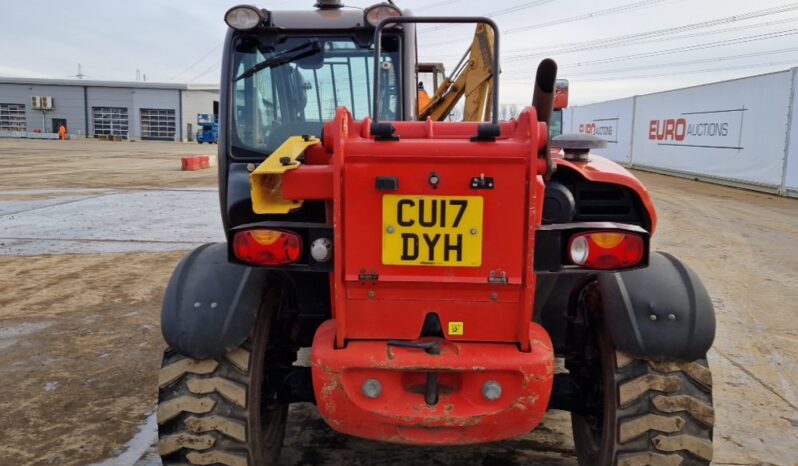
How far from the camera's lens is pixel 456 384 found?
8.06ft

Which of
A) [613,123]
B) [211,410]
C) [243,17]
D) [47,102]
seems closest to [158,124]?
[47,102]

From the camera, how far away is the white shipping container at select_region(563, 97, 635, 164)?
27.2 m

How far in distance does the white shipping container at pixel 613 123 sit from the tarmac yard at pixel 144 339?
48.6 ft

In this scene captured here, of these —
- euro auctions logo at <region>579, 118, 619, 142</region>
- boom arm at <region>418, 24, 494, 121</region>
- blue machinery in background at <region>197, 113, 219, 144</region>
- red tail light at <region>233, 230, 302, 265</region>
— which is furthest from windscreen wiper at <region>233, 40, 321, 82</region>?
blue machinery in background at <region>197, 113, 219, 144</region>

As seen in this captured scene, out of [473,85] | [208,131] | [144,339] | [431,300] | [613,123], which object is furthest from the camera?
[208,131]

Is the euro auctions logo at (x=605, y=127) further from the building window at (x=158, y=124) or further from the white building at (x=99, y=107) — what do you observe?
the building window at (x=158, y=124)

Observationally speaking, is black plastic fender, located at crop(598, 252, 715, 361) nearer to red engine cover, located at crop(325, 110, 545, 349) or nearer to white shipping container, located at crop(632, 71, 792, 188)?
red engine cover, located at crop(325, 110, 545, 349)

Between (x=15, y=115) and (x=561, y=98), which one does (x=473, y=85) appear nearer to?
(x=561, y=98)

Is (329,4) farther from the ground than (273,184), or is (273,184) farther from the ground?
(329,4)

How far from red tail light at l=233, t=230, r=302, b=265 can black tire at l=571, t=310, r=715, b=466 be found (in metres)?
1.31

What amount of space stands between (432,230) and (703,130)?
65.3ft

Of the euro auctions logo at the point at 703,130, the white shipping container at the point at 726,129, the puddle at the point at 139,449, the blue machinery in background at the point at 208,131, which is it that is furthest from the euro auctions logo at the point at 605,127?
the blue machinery in background at the point at 208,131

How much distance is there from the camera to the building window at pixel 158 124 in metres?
63.3

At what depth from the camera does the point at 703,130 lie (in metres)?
19.9
